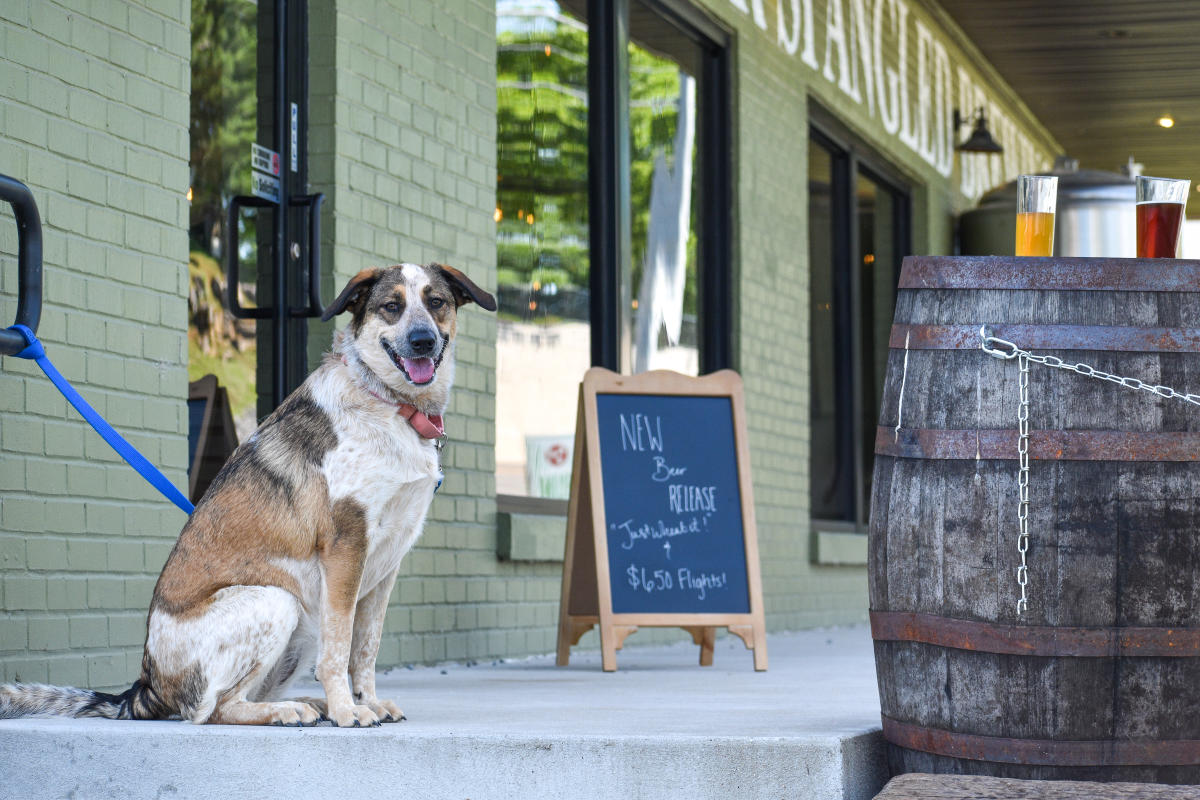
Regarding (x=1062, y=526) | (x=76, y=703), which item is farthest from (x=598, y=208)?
(x=1062, y=526)

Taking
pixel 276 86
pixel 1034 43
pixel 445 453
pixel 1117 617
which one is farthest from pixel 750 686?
pixel 1034 43

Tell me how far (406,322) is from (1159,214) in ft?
5.50

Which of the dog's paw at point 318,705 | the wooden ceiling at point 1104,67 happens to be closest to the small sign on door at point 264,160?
the dog's paw at point 318,705

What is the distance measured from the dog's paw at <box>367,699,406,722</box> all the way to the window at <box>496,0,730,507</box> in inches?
115

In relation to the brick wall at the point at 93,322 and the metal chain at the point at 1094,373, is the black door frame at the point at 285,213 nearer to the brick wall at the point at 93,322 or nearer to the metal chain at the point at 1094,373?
the brick wall at the point at 93,322

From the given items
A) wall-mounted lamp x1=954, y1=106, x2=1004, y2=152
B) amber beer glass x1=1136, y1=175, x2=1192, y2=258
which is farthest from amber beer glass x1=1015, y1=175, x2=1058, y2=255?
wall-mounted lamp x1=954, y1=106, x2=1004, y2=152

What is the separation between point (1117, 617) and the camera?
9.91 feet

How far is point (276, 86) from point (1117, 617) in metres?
3.46

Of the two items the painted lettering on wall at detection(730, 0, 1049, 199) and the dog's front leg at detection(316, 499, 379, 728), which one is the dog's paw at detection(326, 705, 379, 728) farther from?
the painted lettering on wall at detection(730, 0, 1049, 199)

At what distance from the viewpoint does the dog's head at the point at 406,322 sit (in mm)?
3688

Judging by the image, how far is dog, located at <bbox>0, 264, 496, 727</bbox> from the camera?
11.4ft

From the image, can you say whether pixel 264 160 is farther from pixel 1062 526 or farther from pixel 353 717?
pixel 1062 526

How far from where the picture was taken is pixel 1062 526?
3.02m

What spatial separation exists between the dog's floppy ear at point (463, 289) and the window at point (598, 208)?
263 centimetres
